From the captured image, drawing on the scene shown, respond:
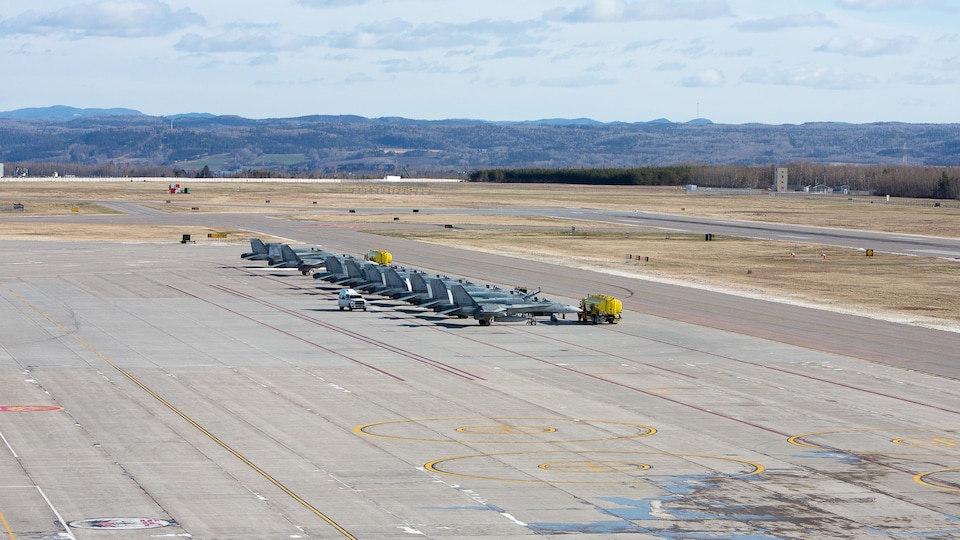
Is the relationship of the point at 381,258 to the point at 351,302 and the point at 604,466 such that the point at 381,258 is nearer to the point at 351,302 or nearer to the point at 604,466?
the point at 351,302

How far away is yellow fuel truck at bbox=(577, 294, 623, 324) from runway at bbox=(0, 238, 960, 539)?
1081mm

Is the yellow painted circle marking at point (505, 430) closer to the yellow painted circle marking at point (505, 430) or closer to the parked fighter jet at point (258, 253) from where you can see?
the yellow painted circle marking at point (505, 430)

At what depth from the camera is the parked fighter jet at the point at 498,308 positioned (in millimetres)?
69125

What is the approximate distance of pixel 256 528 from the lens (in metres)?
29.1

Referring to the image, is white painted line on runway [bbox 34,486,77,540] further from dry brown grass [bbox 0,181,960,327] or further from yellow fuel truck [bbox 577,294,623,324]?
dry brown grass [bbox 0,181,960,327]

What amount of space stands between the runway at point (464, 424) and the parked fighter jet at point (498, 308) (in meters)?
0.95

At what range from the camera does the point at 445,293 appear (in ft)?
236

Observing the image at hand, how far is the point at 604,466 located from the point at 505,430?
19.1ft

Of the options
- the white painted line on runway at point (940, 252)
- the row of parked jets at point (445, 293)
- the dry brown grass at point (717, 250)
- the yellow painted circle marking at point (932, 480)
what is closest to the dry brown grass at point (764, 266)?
the dry brown grass at point (717, 250)

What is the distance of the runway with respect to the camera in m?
30.8

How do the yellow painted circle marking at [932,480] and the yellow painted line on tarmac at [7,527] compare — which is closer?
the yellow painted line on tarmac at [7,527]

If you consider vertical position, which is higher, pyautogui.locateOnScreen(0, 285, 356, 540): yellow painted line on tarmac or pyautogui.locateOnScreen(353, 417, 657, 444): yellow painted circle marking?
pyautogui.locateOnScreen(0, 285, 356, 540): yellow painted line on tarmac

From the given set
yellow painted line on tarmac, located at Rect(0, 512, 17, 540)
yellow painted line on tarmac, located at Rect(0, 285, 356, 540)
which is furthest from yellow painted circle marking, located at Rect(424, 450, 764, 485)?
yellow painted line on tarmac, located at Rect(0, 512, 17, 540)

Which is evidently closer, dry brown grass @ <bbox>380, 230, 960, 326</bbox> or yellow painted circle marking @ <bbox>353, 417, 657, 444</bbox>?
yellow painted circle marking @ <bbox>353, 417, 657, 444</bbox>
